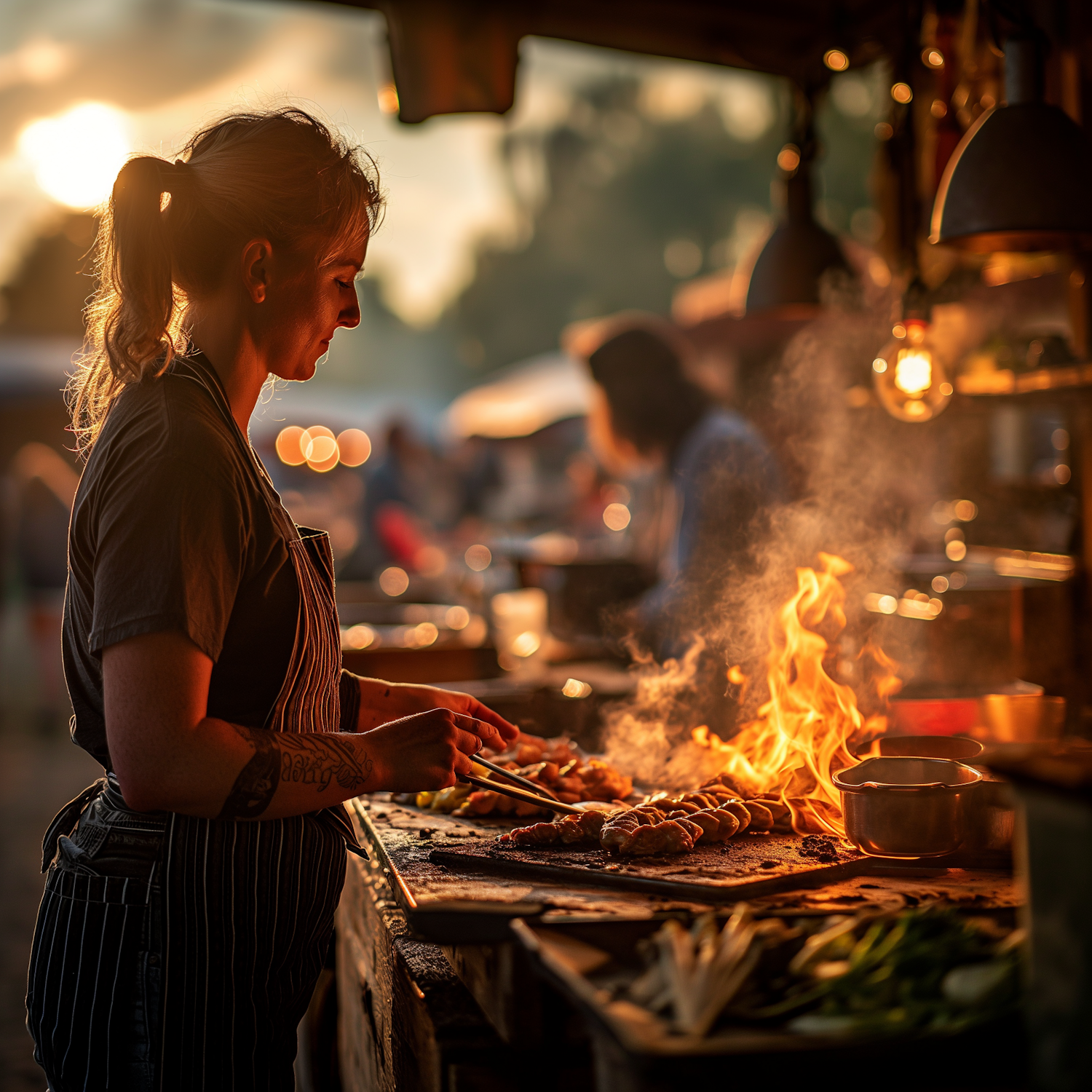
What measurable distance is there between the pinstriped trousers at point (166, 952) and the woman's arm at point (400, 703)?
56cm

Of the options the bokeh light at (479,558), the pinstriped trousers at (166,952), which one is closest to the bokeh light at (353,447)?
the bokeh light at (479,558)

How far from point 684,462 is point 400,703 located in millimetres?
1988

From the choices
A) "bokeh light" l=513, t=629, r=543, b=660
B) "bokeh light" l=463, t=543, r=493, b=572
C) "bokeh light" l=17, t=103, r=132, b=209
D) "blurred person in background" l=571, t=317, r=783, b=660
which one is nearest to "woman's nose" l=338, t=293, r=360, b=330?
"bokeh light" l=17, t=103, r=132, b=209

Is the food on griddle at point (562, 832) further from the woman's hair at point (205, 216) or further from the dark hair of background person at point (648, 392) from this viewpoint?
the dark hair of background person at point (648, 392)

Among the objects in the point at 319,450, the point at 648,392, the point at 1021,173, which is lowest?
the point at 648,392

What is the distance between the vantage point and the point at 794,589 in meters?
3.51

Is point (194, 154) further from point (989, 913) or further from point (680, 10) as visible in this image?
point (680, 10)

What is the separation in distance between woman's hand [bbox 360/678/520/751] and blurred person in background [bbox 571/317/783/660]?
1452mm

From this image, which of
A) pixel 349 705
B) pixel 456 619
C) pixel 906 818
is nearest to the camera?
pixel 906 818

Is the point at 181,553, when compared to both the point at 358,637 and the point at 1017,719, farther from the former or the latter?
the point at 358,637

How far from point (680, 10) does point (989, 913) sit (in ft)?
12.3

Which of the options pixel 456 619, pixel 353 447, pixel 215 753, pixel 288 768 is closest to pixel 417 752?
pixel 288 768

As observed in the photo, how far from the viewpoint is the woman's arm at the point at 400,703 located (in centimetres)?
227

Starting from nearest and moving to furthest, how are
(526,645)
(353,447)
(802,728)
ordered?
1. (802,728)
2. (526,645)
3. (353,447)
